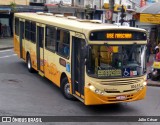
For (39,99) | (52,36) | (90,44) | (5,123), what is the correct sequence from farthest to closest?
(52,36), (39,99), (90,44), (5,123)

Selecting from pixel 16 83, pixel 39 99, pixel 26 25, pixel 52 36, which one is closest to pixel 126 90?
pixel 39 99

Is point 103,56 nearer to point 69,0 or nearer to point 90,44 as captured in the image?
point 90,44

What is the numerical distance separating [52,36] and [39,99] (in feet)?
9.26

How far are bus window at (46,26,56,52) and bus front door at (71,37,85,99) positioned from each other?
213 centimetres

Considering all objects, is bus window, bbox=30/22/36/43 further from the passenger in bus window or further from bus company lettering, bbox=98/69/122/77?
bus company lettering, bbox=98/69/122/77

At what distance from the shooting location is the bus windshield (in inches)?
429

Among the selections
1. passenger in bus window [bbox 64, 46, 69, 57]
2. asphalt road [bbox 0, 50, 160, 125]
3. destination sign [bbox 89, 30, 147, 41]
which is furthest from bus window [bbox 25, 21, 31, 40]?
destination sign [bbox 89, 30, 147, 41]

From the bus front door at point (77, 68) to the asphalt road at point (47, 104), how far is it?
590 mm

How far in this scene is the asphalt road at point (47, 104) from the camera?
1123 centimetres

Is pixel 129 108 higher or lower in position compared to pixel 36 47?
lower

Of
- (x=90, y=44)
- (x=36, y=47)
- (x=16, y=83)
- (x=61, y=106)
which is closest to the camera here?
(x=90, y=44)

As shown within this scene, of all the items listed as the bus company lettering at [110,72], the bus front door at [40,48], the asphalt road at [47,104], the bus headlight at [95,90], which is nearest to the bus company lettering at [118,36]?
the bus company lettering at [110,72]

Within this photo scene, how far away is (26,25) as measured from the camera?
18.3 m

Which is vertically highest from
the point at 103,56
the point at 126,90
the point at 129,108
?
the point at 103,56
